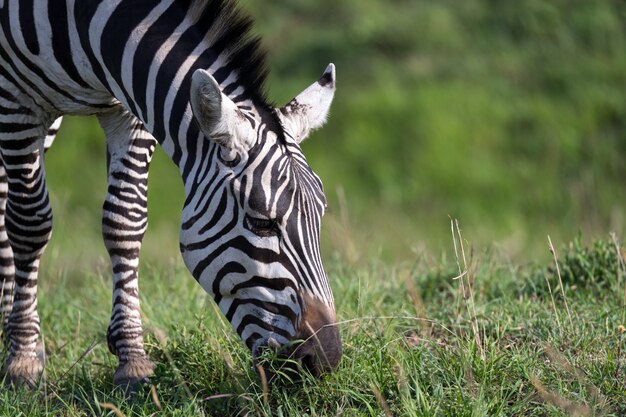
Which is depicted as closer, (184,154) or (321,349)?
(321,349)

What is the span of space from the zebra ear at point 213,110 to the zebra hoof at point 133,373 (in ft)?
4.68

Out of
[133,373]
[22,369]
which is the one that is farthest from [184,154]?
[22,369]

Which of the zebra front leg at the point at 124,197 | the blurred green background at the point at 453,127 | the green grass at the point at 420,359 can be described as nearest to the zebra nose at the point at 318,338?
the green grass at the point at 420,359

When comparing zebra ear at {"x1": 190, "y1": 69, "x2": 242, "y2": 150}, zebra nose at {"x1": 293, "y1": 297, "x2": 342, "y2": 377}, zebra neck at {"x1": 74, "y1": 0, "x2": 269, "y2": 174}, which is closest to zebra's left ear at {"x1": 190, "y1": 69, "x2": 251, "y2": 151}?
zebra ear at {"x1": 190, "y1": 69, "x2": 242, "y2": 150}

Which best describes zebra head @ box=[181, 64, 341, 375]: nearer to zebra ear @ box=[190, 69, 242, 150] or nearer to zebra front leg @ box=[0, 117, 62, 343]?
zebra ear @ box=[190, 69, 242, 150]

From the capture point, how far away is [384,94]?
1513 centimetres

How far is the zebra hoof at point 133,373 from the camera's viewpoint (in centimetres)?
517

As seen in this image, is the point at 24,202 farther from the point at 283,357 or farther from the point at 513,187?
the point at 513,187

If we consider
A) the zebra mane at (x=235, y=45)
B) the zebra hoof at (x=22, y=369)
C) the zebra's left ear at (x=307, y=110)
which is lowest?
the zebra hoof at (x=22, y=369)

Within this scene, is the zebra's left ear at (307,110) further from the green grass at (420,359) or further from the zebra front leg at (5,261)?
the zebra front leg at (5,261)

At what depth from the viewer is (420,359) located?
4727mm

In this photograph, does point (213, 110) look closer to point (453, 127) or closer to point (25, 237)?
point (25, 237)

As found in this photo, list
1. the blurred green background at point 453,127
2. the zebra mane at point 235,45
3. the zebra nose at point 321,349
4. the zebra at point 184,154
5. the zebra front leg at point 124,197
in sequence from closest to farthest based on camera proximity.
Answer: the zebra nose at point 321,349 → the zebra at point 184,154 → the zebra mane at point 235,45 → the zebra front leg at point 124,197 → the blurred green background at point 453,127

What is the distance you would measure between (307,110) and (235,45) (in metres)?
0.48
